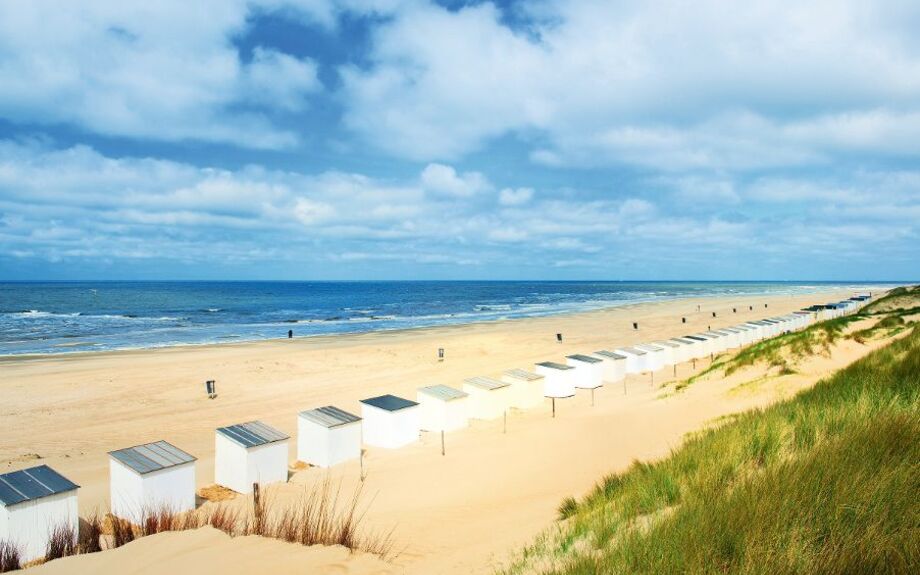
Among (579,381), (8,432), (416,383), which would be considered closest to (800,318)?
(579,381)

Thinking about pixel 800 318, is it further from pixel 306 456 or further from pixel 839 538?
pixel 839 538

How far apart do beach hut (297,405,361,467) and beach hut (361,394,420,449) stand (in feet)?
4.46

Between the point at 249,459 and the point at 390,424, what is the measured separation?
13.3ft

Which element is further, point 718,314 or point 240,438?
point 718,314

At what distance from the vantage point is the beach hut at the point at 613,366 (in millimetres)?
22141

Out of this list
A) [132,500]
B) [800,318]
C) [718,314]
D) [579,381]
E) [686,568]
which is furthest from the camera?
[718,314]

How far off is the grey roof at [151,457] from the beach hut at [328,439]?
10.2ft

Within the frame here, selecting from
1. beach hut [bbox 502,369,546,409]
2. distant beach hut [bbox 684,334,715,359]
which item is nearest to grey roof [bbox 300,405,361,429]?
beach hut [bbox 502,369,546,409]

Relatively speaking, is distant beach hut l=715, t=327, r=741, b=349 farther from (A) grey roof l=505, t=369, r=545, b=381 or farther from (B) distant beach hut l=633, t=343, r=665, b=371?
(A) grey roof l=505, t=369, r=545, b=381

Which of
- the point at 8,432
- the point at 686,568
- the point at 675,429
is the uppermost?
the point at 686,568

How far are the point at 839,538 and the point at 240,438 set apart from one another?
34.1 ft

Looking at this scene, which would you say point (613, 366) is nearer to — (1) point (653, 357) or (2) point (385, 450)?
(1) point (653, 357)

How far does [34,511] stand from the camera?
8039 millimetres

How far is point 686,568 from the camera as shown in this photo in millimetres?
3881
